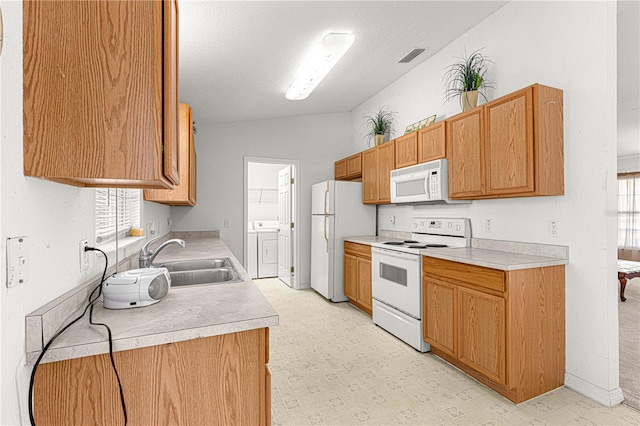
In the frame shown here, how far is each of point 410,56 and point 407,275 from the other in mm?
2289

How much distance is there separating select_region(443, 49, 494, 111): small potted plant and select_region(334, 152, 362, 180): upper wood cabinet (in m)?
1.52

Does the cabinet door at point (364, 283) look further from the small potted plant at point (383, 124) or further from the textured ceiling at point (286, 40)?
the textured ceiling at point (286, 40)

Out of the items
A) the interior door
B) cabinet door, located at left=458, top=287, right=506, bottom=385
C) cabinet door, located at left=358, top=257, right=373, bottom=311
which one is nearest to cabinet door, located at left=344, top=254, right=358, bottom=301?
cabinet door, located at left=358, top=257, right=373, bottom=311

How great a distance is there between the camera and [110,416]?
1.02 metres

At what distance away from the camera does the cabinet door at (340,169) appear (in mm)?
5018

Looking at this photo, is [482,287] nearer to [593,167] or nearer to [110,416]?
[593,167]

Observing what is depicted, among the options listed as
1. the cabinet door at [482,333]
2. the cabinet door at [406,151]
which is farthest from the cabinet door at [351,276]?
the cabinet door at [482,333]

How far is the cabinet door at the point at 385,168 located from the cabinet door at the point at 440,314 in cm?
138

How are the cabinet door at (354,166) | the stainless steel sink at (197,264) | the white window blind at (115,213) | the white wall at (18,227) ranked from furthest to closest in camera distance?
the cabinet door at (354,166) < the stainless steel sink at (197,264) < the white window blind at (115,213) < the white wall at (18,227)

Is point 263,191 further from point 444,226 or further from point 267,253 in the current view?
point 444,226

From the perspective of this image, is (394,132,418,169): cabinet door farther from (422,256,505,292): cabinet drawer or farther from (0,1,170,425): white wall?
(0,1,170,425): white wall

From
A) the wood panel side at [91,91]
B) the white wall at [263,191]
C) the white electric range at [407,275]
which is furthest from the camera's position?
the white wall at [263,191]

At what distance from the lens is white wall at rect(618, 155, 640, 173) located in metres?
6.88

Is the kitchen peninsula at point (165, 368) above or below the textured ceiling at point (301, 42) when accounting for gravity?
below
